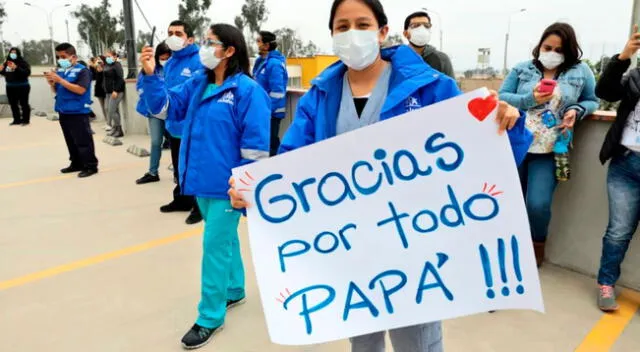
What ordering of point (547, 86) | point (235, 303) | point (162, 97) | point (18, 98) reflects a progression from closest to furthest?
point (547, 86) → point (162, 97) → point (235, 303) → point (18, 98)

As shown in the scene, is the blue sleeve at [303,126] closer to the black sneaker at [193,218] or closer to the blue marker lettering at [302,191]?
the blue marker lettering at [302,191]

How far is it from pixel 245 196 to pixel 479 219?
796mm

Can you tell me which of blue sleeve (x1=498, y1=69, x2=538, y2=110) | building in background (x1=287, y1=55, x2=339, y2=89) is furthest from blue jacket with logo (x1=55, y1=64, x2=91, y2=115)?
building in background (x1=287, y1=55, x2=339, y2=89)

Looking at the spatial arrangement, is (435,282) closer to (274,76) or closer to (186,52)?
(186,52)

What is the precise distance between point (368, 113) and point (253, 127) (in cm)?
102

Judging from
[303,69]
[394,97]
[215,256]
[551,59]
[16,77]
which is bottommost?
[303,69]

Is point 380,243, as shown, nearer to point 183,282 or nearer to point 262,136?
point 262,136

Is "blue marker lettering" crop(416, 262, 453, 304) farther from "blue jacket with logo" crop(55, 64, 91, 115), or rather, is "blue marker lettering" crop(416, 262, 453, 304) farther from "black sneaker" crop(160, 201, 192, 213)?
"blue jacket with logo" crop(55, 64, 91, 115)

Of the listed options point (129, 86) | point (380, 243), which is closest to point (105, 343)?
point (380, 243)

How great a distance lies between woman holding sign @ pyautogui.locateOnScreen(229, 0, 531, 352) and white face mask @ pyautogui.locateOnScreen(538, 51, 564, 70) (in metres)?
1.67

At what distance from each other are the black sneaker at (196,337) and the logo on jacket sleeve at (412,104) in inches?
69.1

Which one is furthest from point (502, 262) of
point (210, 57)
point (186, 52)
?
point (186, 52)

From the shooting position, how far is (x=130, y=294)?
10.7 ft

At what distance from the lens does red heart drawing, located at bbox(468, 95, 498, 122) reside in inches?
59.1
